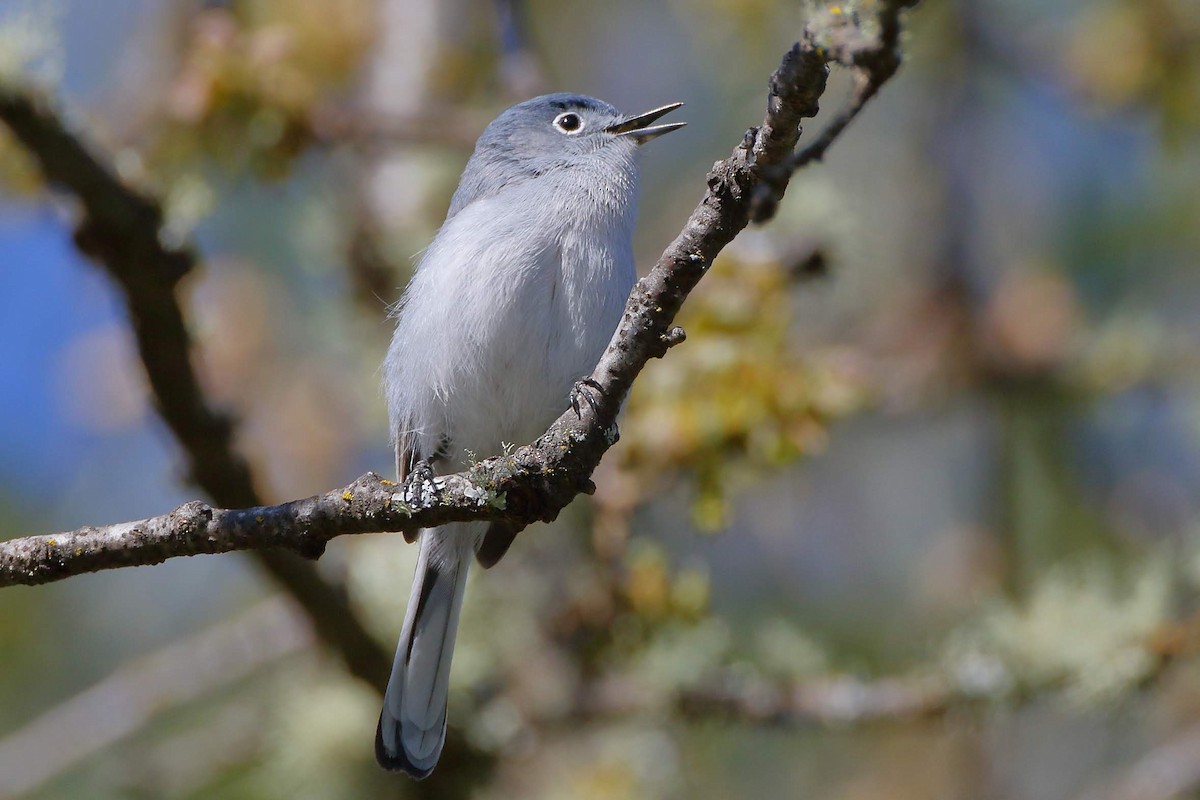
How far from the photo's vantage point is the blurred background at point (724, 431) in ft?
9.62

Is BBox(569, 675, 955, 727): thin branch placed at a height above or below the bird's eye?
below

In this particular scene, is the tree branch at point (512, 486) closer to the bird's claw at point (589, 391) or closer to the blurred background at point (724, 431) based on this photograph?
the bird's claw at point (589, 391)

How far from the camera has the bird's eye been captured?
3.22 meters

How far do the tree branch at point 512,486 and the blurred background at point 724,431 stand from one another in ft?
2.59

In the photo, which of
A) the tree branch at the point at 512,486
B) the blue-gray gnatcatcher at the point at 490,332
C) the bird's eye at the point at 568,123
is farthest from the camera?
the bird's eye at the point at 568,123

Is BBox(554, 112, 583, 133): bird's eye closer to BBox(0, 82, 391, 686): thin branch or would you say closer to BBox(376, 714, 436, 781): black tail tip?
BBox(0, 82, 391, 686): thin branch

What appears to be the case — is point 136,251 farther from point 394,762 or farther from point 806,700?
point 806,700

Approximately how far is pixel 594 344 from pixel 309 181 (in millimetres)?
2499

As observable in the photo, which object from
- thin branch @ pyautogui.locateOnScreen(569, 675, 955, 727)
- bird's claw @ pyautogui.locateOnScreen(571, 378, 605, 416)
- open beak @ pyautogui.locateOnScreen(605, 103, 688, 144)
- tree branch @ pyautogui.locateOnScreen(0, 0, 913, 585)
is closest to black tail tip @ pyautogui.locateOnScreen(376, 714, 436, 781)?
thin branch @ pyautogui.locateOnScreen(569, 675, 955, 727)

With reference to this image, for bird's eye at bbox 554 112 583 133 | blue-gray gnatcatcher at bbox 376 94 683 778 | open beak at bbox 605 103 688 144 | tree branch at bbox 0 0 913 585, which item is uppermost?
bird's eye at bbox 554 112 583 133

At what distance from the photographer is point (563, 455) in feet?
5.99

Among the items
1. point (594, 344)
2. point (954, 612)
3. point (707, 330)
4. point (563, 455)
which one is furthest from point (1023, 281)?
point (563, 455)

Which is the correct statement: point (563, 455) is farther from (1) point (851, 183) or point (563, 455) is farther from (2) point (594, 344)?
(1) point (851, 183)

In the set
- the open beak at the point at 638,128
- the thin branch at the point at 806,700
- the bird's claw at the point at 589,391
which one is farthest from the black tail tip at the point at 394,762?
the open beak at the point at 638,128
